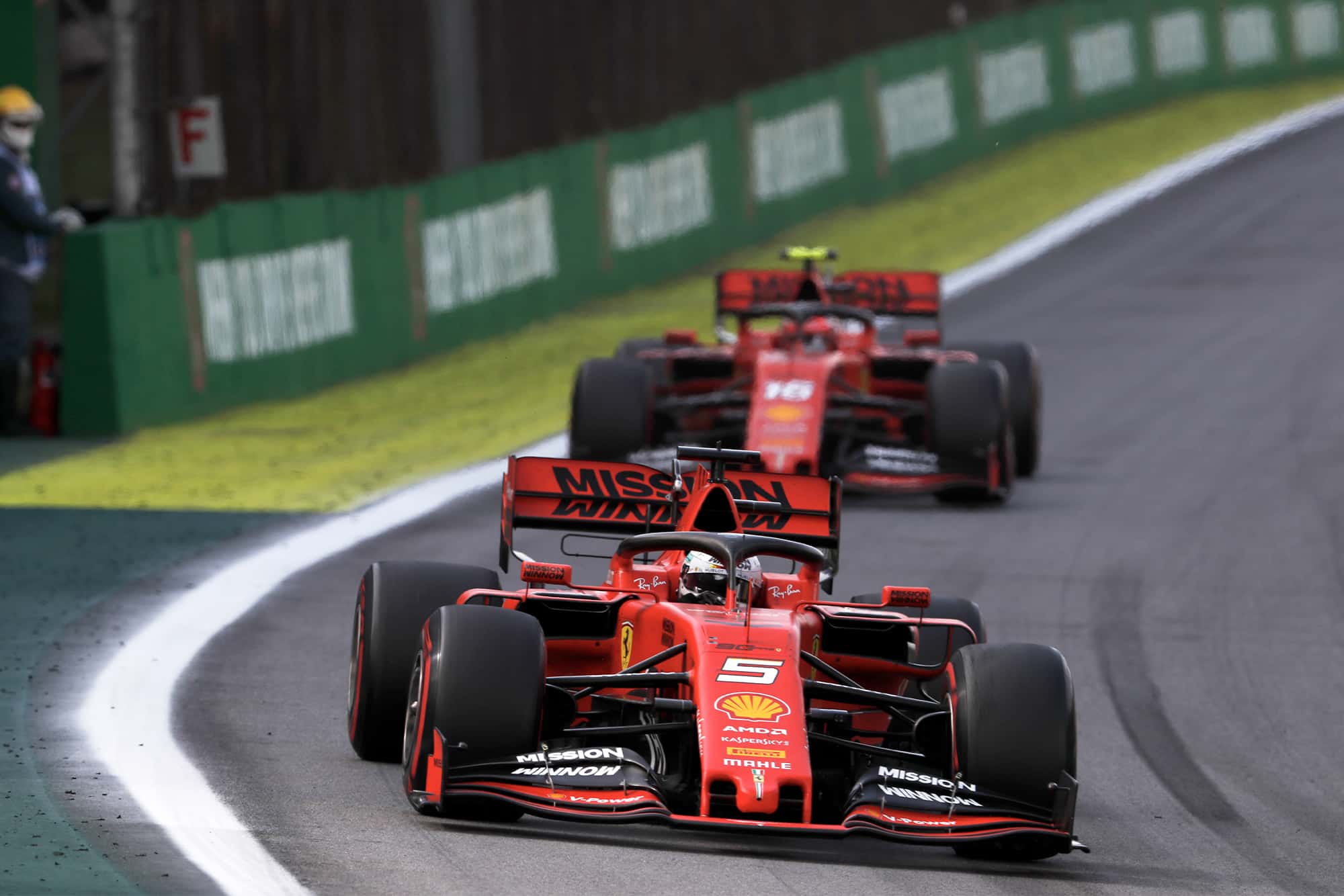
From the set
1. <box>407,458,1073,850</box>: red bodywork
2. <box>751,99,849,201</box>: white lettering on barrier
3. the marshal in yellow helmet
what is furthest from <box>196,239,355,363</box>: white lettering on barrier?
<box>407,458,1073,850</box>: red bodywork

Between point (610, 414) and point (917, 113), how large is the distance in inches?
755

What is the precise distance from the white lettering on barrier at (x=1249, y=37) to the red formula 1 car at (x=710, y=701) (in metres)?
34.6

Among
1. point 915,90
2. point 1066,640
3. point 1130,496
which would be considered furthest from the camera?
point 915,90

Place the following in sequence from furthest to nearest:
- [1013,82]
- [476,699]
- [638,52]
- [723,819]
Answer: [1013,82] → [638,52] → [476,699] → [723,819]

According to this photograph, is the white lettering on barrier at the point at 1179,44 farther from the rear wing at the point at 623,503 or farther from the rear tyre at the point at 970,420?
the rear wing at the point at 623,503

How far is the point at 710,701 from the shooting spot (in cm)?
754

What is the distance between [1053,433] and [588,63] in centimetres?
1036

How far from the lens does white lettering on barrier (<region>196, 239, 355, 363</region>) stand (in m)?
19.2

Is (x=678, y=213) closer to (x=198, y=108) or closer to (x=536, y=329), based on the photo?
(x=536, y=329)

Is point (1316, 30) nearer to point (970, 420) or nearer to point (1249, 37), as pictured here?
point (1249, 37)

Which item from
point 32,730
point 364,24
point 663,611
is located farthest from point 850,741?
point 364,24

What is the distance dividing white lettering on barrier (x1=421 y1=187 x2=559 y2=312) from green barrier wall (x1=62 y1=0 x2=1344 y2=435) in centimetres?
3

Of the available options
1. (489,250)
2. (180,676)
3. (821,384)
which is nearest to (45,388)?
(821,384)

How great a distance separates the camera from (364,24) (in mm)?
23266
